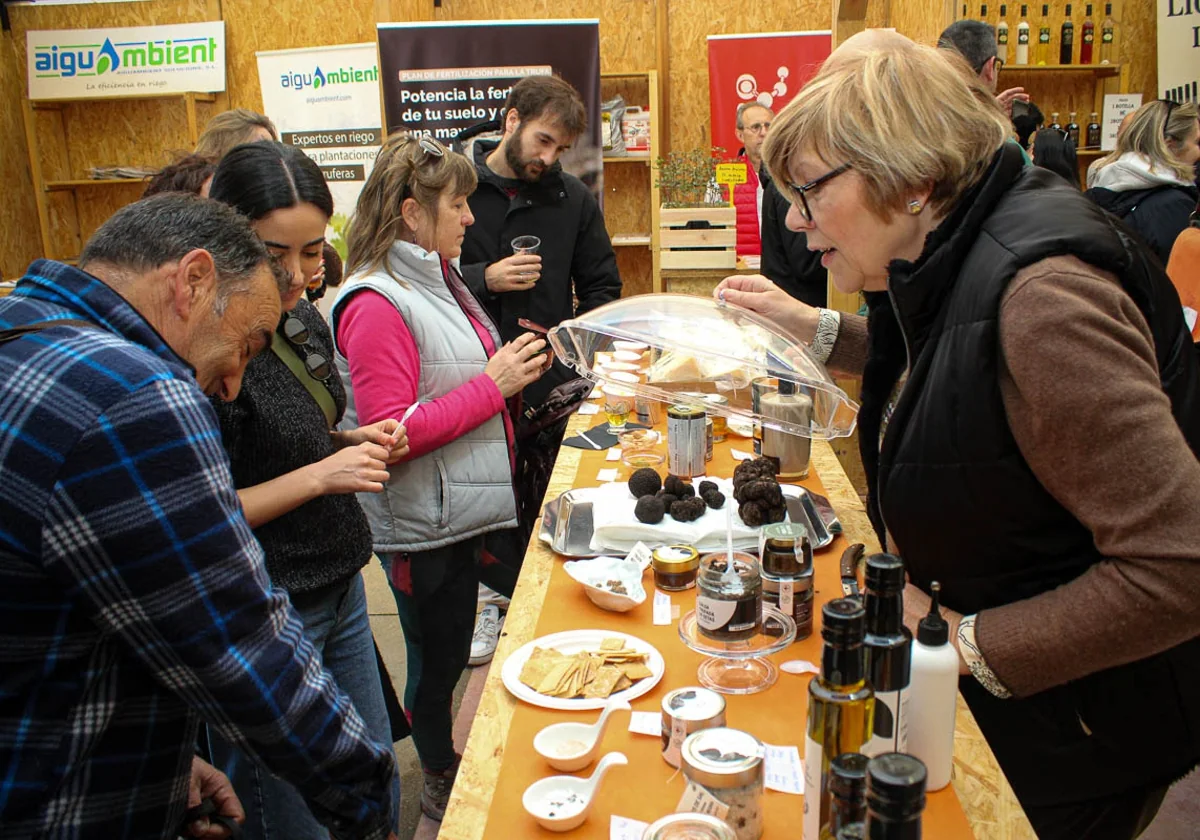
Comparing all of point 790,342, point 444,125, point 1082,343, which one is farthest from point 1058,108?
point 1082,343

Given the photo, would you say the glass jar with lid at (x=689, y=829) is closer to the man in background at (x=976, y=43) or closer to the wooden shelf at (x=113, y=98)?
the man in background at (x=976, y=43)

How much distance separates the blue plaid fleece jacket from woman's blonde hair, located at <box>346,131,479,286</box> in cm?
131

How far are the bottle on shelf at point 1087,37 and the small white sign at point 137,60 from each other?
19.8ft

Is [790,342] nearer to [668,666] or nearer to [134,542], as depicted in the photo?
[668,666]

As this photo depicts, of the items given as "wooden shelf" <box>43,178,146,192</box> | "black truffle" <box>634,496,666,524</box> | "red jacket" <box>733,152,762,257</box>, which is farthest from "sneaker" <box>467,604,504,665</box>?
"wooden shelf" <box>43,178,146,192</box>

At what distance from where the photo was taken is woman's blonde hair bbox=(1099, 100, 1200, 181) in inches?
167

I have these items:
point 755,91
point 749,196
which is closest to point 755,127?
point 749,196

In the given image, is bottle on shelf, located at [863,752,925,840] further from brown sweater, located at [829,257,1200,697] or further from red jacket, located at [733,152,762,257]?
red jacket, located at [733,152,762,257]

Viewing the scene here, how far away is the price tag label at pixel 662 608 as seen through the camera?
68.1 inches

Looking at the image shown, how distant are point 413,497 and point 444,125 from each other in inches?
165

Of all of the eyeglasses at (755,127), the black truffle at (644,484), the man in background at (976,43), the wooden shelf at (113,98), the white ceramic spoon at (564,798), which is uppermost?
the wooden shelf at (113,98)

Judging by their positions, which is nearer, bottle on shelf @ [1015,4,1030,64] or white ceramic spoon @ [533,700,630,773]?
white ceramic spoon @ [533,700,630,773]

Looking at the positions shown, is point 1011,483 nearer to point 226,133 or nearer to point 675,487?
point 675,487

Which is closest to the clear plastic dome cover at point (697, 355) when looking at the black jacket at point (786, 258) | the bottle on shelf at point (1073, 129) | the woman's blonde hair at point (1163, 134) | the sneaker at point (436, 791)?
the sneaker at point (436, 791)
